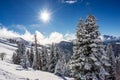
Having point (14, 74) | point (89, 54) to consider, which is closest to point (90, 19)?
point (89, 54)

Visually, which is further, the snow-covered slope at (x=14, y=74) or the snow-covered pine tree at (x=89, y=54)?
the snow-covered pine tree at (x=89, y=54)

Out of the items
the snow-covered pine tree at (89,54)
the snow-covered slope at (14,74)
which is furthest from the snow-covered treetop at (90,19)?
the snow-covered slope at (14,74)

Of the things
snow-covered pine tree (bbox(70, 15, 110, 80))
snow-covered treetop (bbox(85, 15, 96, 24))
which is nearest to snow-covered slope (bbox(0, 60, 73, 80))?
snow-covered pine tree (bbox(70, 15, 110, 80))

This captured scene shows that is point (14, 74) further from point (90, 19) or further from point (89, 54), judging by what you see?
point (90, 19)

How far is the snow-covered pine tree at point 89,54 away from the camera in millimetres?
23266

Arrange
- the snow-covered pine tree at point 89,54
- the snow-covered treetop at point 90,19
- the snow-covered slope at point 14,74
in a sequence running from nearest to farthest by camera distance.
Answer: the snow-covered slope at point 14,74 → the snow-covered pine tree at point 89,54 → the snow-covered treetop at point 90,19

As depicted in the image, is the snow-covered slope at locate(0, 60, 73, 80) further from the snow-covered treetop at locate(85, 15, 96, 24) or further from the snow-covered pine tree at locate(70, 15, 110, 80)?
the snow-covered treetop at locate(85, 15, 96, 24)

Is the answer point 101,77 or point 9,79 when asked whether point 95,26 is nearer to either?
point 101,77

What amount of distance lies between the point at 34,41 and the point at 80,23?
25254mm

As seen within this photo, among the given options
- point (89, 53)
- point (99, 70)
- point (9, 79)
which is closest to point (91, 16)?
point (89, 53)

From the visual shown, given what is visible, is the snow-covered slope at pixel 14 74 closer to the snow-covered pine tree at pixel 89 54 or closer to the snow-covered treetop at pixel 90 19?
the snow-covered pine tree at pixel 89 54

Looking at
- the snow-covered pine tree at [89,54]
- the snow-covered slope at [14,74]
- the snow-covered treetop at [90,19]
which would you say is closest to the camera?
the snow-covered slope at [14,74]

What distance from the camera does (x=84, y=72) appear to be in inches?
944

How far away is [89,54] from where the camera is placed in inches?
931
